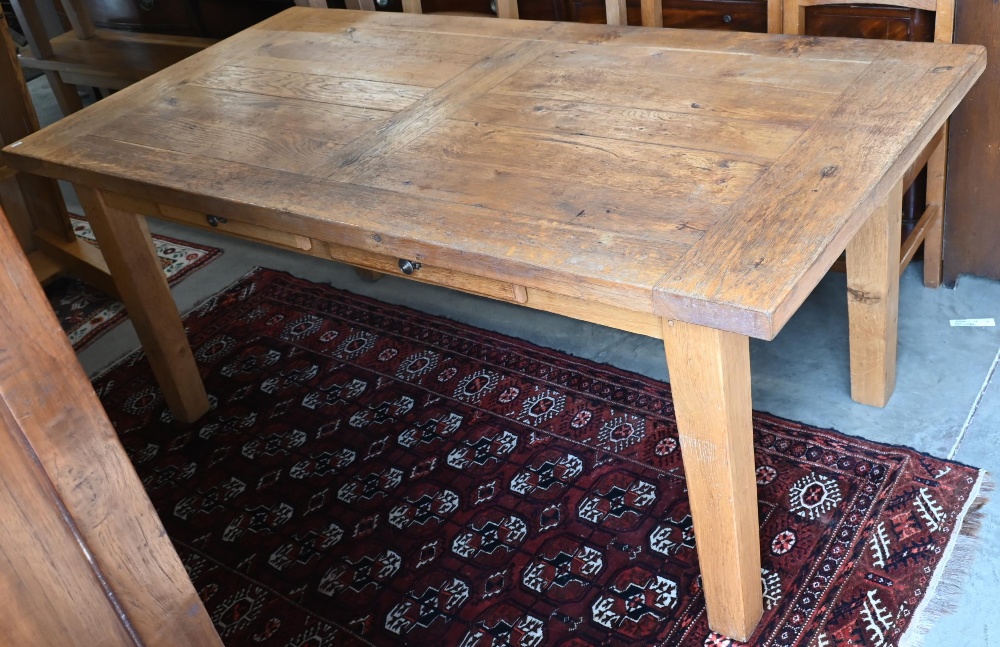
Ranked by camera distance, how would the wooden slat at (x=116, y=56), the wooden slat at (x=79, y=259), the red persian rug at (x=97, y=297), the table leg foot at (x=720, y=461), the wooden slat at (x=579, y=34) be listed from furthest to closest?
the wooden slat at (x=116, y=56)
the wooden slat at (x=79, y=259)
the red persian rug at (x=97, y=297)
the wooden slat at (x=579, y=34)
the table leg foot at (x=720, y=461)

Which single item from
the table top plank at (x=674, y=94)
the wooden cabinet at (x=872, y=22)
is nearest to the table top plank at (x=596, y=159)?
the table top plank at (x=674, y=94)

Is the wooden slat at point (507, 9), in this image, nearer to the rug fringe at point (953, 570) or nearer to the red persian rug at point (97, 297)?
the red persian rug at point (97, 297)

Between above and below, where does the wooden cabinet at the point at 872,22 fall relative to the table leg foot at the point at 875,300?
above

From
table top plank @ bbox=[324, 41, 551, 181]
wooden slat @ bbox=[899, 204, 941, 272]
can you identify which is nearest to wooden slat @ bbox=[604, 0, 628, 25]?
table top plank @ bbox=[324, 41, 551, 181]

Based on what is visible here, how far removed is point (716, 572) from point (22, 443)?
49.6 inches

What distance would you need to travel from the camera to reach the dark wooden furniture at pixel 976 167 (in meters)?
2.29

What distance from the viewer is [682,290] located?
1463 millimetres

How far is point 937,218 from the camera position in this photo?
256 cm

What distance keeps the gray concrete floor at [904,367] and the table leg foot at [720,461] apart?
13.9 inches

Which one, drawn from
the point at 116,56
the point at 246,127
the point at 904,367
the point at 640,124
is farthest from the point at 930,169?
the point at 116,56

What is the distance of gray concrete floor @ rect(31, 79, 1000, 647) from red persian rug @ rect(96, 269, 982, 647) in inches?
2.3

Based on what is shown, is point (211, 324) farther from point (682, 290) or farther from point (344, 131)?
point (682, 290)

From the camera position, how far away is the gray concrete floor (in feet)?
6.29

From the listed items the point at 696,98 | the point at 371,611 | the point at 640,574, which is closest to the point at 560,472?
the point at 640,574
